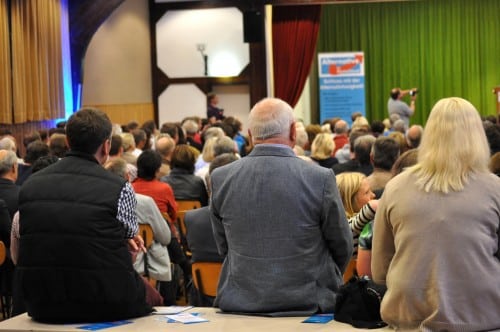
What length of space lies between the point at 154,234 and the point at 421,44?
16.8 metres

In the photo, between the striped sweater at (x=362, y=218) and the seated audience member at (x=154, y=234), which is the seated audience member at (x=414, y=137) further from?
the striped sweater at (x=362, y=218)

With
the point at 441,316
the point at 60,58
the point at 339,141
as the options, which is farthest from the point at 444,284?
the point at 60,58

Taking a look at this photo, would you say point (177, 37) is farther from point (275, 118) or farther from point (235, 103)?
point (275, 118)

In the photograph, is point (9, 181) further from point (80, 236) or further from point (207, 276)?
point (80, 236)

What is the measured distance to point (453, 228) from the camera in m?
3.33

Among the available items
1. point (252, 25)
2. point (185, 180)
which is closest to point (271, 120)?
point (185, 180)

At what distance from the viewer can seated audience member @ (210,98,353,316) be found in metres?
3.91

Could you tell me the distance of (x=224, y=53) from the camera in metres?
17.8

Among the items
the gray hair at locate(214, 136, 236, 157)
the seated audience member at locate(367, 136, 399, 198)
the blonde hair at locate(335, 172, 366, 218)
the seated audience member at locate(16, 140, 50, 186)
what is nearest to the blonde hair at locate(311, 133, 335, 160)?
the gray hair at locate(214, 136, 236, 157)

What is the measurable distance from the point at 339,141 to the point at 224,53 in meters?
5.94

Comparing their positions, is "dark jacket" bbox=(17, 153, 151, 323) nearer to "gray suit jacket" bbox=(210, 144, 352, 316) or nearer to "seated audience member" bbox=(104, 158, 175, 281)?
"gray suit jacket" bbox=(210, 144, 352, 316)

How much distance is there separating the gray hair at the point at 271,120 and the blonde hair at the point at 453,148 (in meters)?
0.83

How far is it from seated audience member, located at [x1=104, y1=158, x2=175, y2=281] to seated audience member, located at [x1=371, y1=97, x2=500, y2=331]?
10.4 ft

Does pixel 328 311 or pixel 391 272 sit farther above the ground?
pixel 391 272
